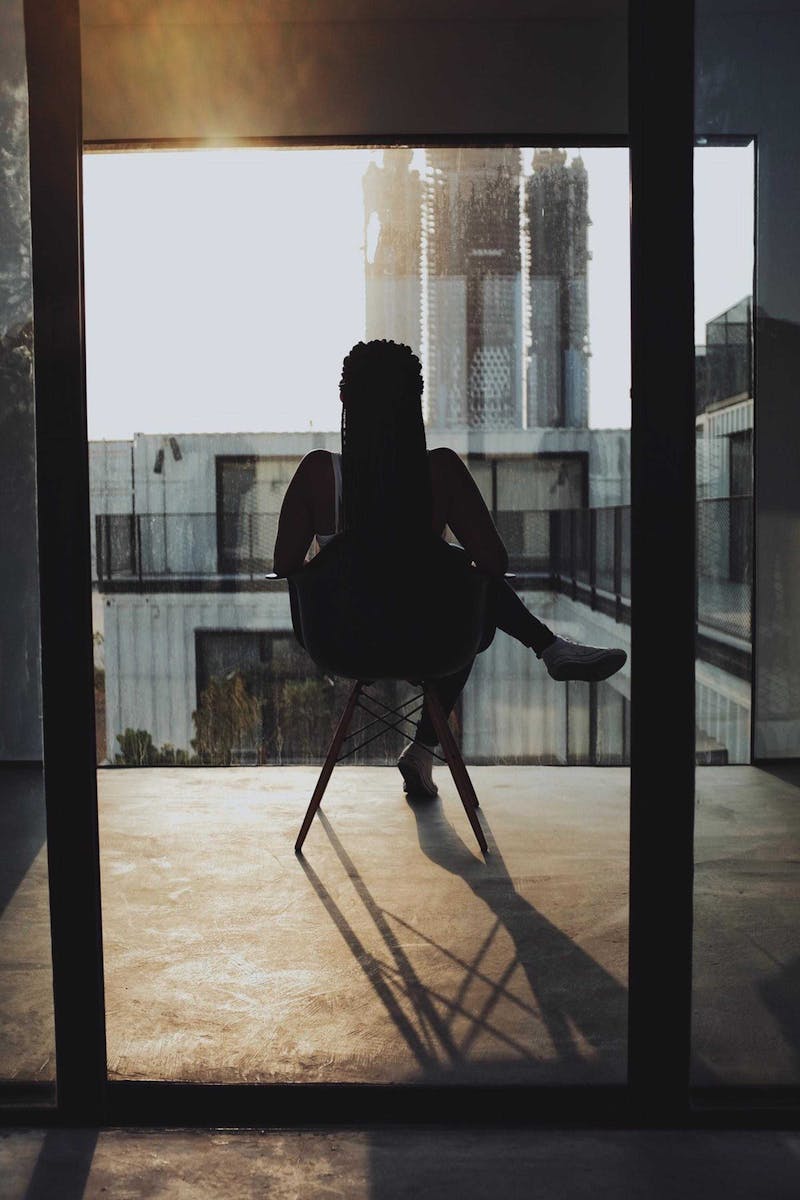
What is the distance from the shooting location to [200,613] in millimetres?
4102

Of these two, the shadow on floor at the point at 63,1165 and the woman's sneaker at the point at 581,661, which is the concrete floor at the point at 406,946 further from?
the woman's sneaker at the point at 581,661

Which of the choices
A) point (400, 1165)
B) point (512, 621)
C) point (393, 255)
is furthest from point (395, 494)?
point (393, 255)

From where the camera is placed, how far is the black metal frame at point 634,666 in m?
1.43

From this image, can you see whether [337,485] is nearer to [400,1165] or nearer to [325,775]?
[325,775]

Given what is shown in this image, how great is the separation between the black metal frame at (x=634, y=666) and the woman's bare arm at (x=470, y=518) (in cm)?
121

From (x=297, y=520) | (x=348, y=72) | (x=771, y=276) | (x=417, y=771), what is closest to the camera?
(x=771, y=276)

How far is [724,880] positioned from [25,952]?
959mm

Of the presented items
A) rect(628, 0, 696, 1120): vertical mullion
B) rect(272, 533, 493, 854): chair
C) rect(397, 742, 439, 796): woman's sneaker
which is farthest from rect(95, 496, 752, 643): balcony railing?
rect(628, 0, 696, 1120): vertical mullion

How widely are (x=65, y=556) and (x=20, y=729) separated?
1.08 feet

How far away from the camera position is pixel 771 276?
5.87ft

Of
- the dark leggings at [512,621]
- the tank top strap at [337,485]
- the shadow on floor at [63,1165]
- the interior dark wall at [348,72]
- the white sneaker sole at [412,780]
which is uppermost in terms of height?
the interior dark wall at [348,72]

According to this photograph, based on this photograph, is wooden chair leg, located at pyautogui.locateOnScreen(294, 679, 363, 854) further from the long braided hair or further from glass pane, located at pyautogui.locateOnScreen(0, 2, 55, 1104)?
glass pane, located at pyautogui.locateOnScreen(0, 2, 55, 1104)

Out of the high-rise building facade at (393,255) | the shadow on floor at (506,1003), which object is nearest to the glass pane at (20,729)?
the shadow on floor at (506,1003)

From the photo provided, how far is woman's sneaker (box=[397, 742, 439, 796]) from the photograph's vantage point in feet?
10.7
